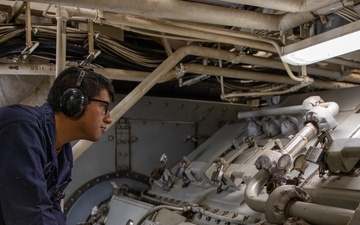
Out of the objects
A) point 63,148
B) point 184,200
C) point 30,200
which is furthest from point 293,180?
point 30,200

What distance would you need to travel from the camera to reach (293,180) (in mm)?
2365

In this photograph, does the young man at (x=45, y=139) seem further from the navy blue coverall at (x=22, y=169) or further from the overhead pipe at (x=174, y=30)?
the overhead pipe at (x=174, y=30)

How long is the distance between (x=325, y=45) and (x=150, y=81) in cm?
111

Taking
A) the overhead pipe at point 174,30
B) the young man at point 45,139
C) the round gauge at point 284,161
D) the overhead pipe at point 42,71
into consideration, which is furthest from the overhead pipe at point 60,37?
the round gauge at point 284,161

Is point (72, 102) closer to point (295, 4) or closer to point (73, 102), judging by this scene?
point (73, 102)

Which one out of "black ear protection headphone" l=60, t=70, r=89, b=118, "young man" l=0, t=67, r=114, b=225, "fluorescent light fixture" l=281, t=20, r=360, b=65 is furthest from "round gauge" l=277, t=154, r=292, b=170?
"black ear protection headphone" l=60, t=70, r=89, b=118

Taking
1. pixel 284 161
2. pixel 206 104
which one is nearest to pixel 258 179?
pixel 284 161

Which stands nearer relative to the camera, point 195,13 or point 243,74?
point 195,13

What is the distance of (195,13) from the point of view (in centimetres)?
209

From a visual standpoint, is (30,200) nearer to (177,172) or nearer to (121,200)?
(121,200)

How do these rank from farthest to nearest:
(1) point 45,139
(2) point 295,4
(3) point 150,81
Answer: (3) point 150,81 < (2) point 295,4 < (1) point 45,139

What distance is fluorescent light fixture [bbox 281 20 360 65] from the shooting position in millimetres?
2145

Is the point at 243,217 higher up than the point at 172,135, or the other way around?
the point at 172,135

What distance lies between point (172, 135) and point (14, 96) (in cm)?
154
